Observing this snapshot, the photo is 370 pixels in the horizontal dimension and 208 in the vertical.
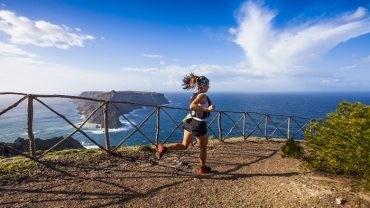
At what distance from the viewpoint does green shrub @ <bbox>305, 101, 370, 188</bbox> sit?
509 centimetres

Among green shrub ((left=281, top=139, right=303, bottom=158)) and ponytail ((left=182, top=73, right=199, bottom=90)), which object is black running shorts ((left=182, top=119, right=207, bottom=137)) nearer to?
ponytail ((left=182, top=73, right=199, bottom=90))

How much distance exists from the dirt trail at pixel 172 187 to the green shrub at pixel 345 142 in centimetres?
43

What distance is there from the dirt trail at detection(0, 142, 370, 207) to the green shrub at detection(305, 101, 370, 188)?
0.43m

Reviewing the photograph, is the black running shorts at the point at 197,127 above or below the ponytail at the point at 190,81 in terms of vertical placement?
below

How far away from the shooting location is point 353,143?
17.4 feet

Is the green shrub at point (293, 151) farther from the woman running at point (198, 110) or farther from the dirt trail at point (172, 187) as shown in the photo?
the woman running at point (198, 110)

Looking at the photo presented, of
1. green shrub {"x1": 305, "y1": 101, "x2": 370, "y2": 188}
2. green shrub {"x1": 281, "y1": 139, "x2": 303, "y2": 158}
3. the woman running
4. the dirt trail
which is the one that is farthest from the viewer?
green shrub {"x1": 281, "y1": 139, "x2": 303, "y2": 158}

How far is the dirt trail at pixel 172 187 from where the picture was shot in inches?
184

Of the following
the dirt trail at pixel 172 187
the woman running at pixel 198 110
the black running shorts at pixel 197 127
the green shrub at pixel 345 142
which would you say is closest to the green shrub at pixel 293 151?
the dirt trail at pixel 172 187

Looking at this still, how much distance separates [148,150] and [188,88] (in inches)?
140

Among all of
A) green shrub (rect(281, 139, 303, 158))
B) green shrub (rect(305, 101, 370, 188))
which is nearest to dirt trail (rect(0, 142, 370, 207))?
green shrub (rect(305, 101, 370, 188))

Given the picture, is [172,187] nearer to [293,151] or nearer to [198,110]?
[198,110]

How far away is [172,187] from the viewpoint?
5.47 meters

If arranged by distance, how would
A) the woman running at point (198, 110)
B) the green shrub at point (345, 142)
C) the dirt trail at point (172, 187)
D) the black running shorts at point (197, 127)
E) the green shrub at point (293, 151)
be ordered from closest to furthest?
1. the dirt trail at point (172, 187)
2. the green shrub at point (345, 142)
3. the woman running at point (198, 110)
4. the black running shorts at point (197, 127)
5. the green shrub at point (293, 151)
